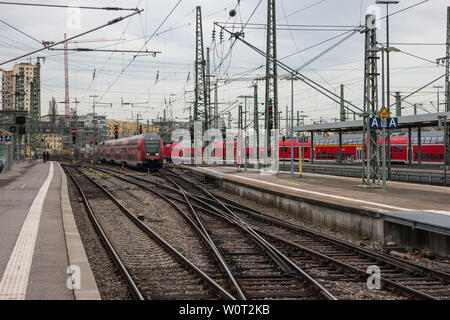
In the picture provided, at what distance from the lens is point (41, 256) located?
9211 mm

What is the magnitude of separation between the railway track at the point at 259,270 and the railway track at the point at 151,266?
615mm

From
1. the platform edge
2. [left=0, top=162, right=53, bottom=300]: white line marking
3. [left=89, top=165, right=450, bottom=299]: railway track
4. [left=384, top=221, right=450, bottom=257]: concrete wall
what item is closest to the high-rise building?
the platform edge

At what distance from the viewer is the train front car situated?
42.1 m

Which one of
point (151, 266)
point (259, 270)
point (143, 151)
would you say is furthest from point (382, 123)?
point (143, 151)

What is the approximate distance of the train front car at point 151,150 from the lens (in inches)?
1658

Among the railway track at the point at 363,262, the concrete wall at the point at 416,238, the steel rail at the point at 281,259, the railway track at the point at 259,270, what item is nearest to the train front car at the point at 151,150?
the steel rail at the point at 281,259

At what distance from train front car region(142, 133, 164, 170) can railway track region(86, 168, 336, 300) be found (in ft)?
93.6

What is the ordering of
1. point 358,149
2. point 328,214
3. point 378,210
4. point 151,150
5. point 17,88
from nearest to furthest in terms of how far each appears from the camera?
point 378,210 < point 328,214 < point 151,150 < point 358,149 < point 17,88

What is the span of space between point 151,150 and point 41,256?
109 ft

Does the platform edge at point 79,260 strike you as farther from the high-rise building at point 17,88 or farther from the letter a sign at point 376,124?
the high-rise building at point 17,88

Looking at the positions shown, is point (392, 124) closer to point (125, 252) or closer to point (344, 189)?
point (344, 189)

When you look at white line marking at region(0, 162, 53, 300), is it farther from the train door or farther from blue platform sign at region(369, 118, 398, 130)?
the train door

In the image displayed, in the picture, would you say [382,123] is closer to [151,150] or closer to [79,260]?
[79,260]

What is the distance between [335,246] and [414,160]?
37.0 metres
